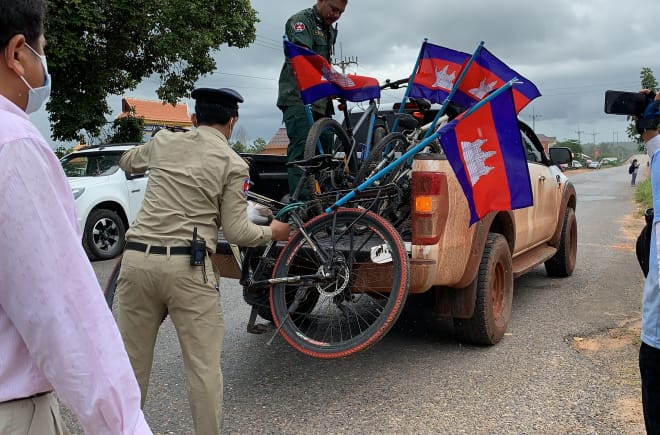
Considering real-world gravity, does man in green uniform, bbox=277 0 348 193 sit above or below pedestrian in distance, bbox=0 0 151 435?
above

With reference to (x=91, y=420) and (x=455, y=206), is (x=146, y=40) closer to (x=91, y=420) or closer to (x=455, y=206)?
(x=455, y=206)

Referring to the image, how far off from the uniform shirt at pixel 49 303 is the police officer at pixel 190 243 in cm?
176

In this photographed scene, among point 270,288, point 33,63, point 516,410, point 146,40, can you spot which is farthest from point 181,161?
point 146,40

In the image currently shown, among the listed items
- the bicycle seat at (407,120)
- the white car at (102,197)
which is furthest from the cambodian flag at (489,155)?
the white car at (102,197)

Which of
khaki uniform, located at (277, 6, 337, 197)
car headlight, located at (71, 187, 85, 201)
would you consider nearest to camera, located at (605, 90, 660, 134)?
khaki uniform, located at (277, 6, 337, 197)

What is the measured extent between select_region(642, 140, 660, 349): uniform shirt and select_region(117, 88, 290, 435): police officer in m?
1.81

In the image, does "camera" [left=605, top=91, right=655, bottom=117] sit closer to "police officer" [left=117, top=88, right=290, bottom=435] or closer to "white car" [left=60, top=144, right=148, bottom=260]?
"police officer" [left=117, top=88, right=290, bottom=435]

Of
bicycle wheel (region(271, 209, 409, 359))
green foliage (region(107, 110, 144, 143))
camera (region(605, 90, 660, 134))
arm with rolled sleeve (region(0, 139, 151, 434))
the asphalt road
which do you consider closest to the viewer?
arm with rolled sleeve (region(0, 139, 151, 434))

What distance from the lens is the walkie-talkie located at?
285 centimetres

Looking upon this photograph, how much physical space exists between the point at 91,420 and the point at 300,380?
323cm

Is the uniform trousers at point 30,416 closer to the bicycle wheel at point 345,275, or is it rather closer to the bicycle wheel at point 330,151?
the bicycle wheel at point 345,275

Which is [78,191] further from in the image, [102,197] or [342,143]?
Answer: [342,143]

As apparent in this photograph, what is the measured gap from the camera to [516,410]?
A: 3553 millimetres

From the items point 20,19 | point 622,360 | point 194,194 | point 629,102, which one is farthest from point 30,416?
point 622,360
